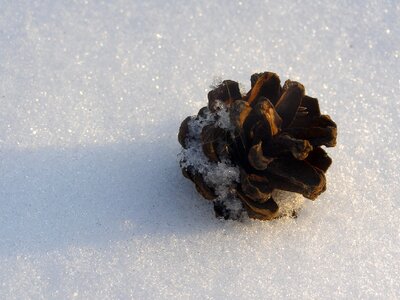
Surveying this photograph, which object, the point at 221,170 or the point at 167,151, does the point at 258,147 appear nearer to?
the point at 221,170

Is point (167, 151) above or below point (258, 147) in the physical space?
below

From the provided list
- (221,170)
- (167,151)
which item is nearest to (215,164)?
(221,170)

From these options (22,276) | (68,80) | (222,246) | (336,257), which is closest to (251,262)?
(222,246)

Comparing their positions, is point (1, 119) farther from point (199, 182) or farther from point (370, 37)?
point (370, 37)
